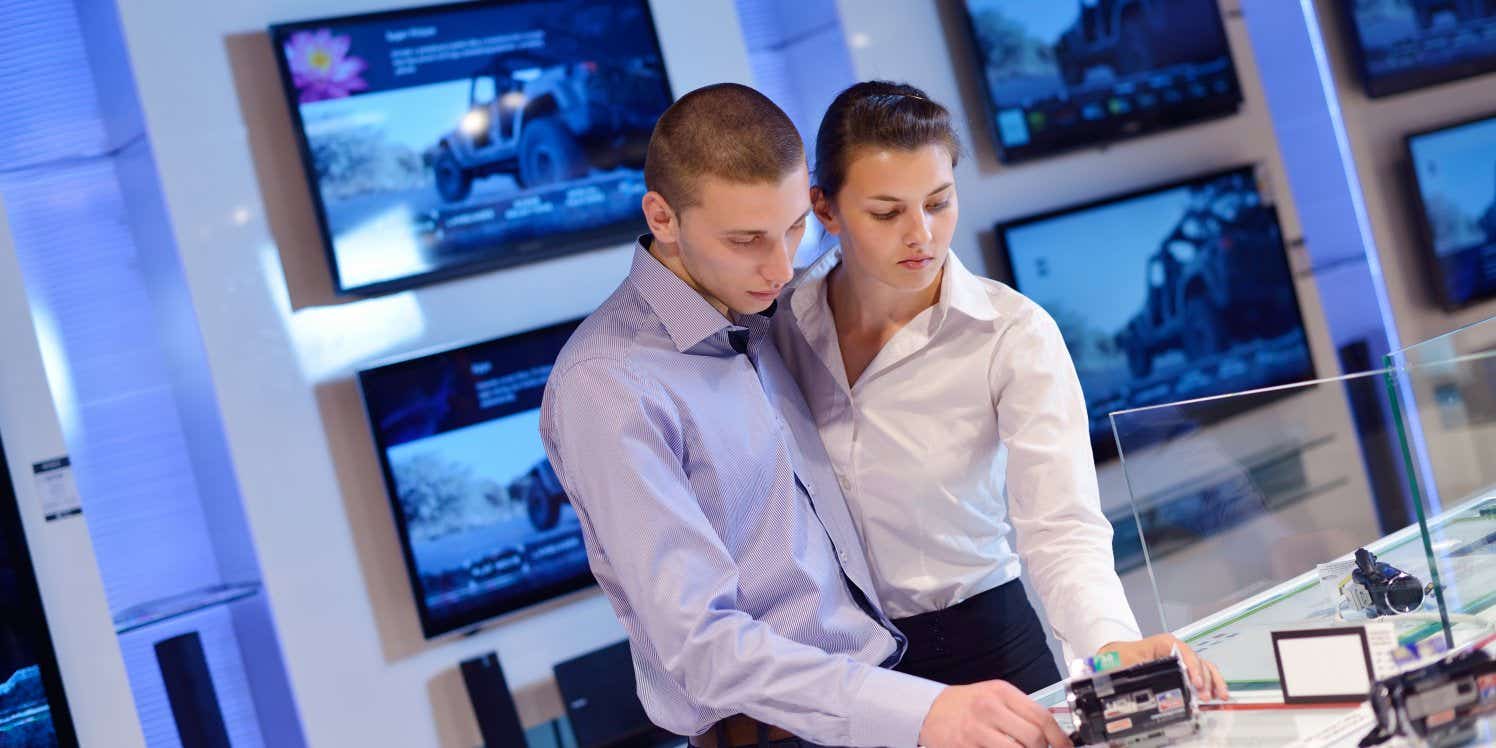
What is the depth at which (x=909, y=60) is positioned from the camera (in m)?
4.97

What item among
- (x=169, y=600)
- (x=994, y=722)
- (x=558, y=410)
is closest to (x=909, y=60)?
(x=169, y=600)

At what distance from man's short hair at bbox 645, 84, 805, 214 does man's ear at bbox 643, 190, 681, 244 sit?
0.04 feet

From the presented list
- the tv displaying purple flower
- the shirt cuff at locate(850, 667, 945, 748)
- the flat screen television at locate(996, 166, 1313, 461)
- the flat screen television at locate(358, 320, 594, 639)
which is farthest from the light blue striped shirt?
the flat screen television at locate(996, 166, 1313, 461)

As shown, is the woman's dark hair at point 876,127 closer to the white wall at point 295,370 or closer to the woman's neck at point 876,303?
the woman's neck at point 876,303

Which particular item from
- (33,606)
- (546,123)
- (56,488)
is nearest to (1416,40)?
(546,123)

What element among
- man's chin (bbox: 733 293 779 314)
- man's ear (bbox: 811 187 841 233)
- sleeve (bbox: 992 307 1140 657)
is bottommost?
sleeve (bbox: 992 307 1140 657)

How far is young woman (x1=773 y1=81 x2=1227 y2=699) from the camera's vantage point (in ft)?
6.86

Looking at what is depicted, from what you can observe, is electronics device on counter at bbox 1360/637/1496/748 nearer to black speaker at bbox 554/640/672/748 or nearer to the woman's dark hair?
the woman's dark hair

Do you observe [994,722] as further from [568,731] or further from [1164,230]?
[1164,230]

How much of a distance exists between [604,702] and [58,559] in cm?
151

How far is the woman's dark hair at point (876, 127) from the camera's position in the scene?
212 cm

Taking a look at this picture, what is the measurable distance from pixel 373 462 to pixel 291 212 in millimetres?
728

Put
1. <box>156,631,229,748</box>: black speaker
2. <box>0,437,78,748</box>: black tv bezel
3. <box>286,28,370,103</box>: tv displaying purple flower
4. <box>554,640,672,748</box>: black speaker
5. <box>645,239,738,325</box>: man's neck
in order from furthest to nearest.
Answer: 1. <box>554,640,672,748</box>: black speaker
2. <box>286,28,370,103</box>: tv displaying purple flower
3. <box>156,631,229,748</box>: black speaker
4. <box>0,437,78,748</box>: black tv bezel
5. <box>645,239,738,325</box>: man's neck

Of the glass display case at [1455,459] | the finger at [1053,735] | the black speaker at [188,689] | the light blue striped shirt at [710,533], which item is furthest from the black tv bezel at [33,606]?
the glass display case at [1455,459]
